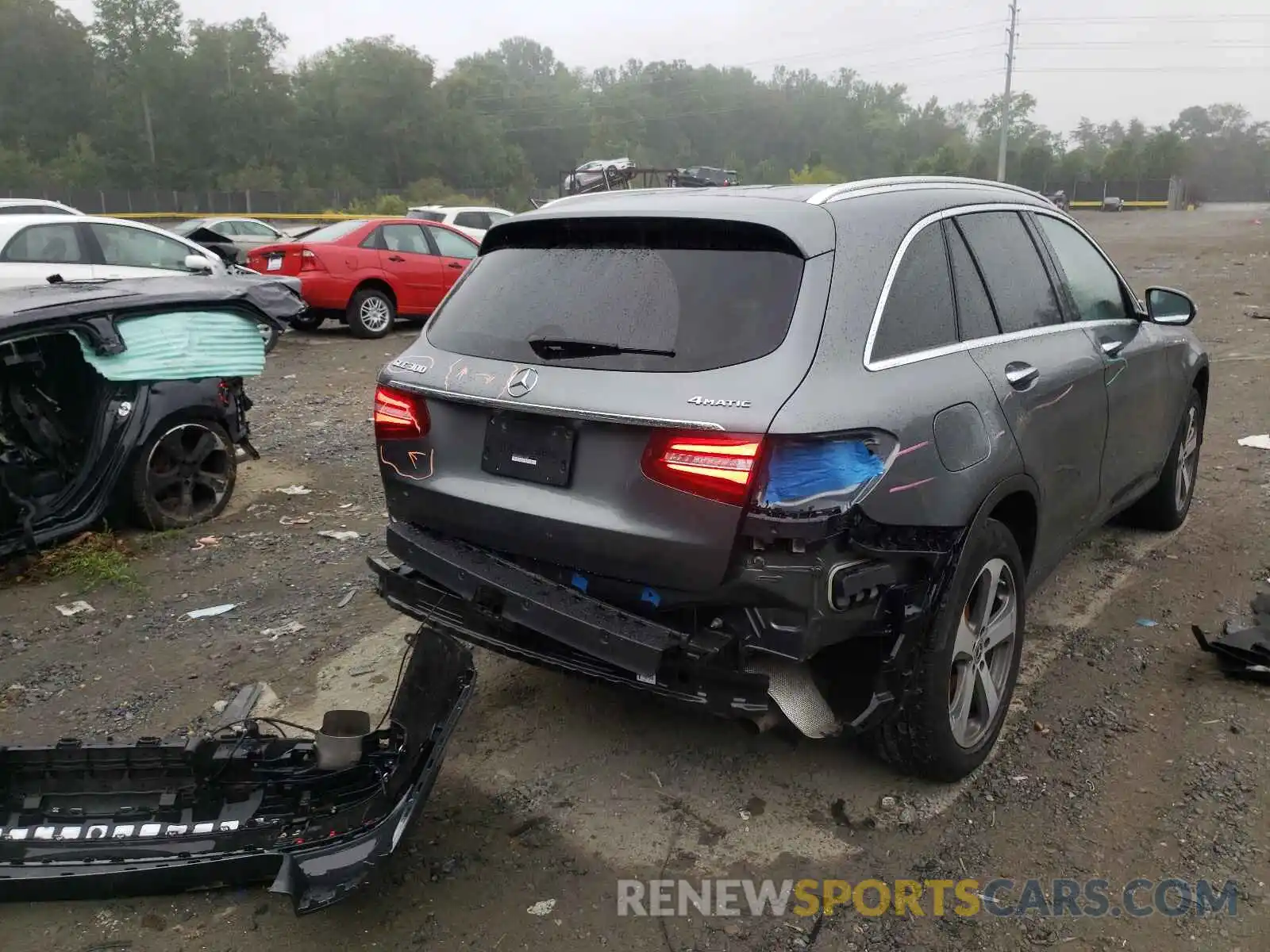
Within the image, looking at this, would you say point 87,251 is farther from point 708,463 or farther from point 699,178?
point 699,178

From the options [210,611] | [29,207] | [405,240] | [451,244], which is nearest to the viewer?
[210,611]

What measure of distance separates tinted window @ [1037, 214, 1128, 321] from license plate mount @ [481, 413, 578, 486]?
239cm

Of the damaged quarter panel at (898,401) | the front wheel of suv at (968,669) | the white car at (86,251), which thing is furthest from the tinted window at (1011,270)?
the white car at (86,251)

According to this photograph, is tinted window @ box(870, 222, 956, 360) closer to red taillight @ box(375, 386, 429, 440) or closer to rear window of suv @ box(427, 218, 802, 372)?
rear window of suv @ box(427, 218, 802, 372)

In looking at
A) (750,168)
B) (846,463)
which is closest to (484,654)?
(846,463)

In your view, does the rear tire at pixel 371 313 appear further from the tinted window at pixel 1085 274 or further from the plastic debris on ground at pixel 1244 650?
the plastic debris on ground at pixel 1244 650

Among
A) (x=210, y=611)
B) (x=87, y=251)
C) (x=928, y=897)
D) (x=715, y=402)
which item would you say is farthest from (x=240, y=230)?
(x=928, y=897)

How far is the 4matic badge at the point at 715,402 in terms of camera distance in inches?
101

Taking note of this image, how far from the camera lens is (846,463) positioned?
8.48 feet

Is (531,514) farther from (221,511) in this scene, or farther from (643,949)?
(221,511)

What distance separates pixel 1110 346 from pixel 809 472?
7.15 feet

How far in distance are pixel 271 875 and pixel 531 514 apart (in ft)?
3.87

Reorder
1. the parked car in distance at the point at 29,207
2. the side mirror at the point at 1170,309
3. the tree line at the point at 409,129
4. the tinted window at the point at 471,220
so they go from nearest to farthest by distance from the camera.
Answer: the side mirror at the point at 1170,309 < the parked car in distance at the point at 29,207 < the tinted window at the point at 471,220 < the tree line at the point at 409,129

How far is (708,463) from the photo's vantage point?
2.55 metres
